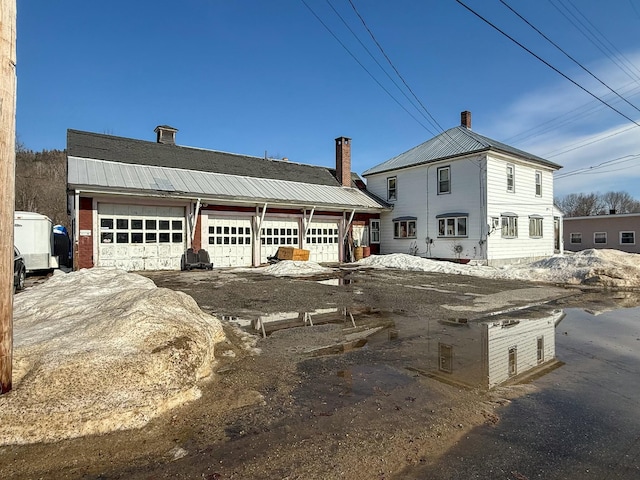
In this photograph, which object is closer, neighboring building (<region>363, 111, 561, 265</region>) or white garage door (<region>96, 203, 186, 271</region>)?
white garage door (<region>96, 203, 186, 271</region>)

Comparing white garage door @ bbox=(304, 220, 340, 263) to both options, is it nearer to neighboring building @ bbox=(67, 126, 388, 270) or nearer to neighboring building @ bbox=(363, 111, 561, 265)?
neighboring building @ bbox=(67, 126, 388, 270)

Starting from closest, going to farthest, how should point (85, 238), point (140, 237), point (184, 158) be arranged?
1. point (85, 238)
2. point (140, 237)
3. point (184, 158)

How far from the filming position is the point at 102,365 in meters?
3.35

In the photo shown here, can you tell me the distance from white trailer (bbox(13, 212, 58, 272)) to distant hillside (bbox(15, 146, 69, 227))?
29213 millimetres

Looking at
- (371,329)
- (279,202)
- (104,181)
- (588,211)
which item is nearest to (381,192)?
(279,202)

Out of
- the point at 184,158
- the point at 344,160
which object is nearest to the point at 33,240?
the point at 184,158

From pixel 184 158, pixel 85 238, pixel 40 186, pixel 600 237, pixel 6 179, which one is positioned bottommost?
pixel 85 238

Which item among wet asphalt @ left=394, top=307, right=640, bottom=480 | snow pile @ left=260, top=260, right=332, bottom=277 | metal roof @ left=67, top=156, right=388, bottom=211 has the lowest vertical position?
wet asphalt @ left=394, top=307, right=640, bottom=480

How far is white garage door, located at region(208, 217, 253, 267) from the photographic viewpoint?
17344mm

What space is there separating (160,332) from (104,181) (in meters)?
13.0

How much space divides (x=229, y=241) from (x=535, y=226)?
694 inches

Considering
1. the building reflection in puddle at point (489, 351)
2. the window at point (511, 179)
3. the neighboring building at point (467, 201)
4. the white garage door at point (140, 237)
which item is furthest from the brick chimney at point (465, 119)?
the building reflection in puddle at point (489, 351)

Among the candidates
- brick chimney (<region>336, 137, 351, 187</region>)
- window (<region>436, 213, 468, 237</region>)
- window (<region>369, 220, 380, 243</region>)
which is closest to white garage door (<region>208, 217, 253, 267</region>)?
window (<region>369, 220, 380, 243</region>)

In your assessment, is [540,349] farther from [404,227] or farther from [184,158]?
[184,158]
